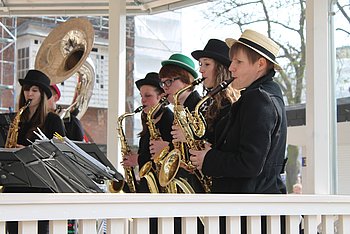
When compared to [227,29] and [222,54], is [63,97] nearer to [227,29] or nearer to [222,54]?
[227,29]

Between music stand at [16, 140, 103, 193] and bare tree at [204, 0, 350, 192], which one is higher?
bare tree at [204, 0, 350, 192]

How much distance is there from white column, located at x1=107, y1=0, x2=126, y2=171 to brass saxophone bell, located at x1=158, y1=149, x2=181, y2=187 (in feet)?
5.87

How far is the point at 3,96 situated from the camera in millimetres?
12992

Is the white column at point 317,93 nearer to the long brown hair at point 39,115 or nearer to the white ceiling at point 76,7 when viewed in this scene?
the long brown hair at point 39,115

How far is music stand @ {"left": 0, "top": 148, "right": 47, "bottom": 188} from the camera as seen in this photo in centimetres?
394

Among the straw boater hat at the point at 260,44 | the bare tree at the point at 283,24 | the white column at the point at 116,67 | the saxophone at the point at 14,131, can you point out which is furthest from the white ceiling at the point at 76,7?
the straw boater hat at the point at 260,44

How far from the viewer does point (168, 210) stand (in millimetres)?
2680

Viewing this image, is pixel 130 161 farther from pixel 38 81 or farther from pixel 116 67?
pixel 38 81

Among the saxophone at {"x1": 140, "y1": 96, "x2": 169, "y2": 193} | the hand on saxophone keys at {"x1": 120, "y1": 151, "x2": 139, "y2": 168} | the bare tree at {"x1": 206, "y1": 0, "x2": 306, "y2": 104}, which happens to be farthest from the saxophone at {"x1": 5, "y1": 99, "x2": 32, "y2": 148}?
the bare tree at {"x1": 206, "y1": 0, "x2": 306, "y2": 104}

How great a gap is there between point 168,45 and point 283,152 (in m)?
11.2

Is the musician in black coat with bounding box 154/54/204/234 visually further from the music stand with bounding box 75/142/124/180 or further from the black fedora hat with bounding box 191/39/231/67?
the music stand with bounding box 75/142/124/180

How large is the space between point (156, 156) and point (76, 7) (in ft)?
10.8

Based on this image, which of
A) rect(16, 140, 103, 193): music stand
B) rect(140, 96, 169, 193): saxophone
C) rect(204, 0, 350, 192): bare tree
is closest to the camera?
rect(16, 140, 103, 193): music stand

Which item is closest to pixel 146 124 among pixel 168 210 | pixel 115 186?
pixel 115 186
